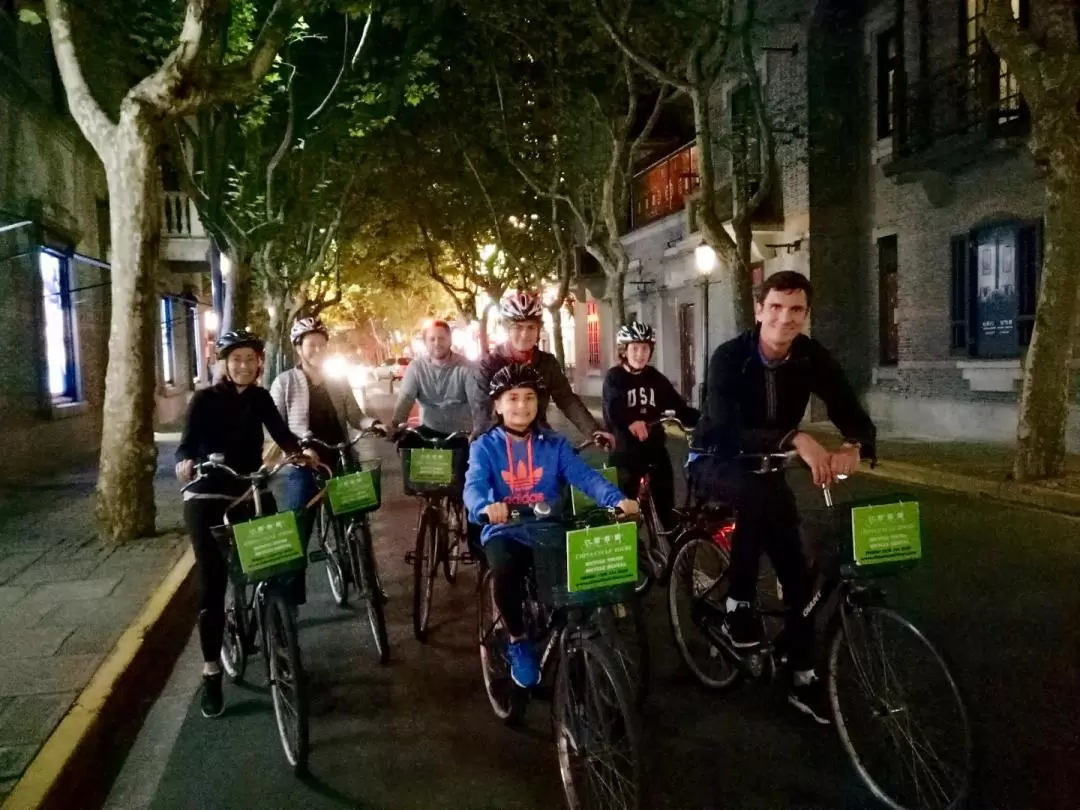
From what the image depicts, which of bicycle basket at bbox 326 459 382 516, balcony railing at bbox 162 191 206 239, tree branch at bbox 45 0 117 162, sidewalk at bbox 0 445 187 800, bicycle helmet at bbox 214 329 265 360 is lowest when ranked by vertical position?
sidewalk at bbox 0 445 187 800

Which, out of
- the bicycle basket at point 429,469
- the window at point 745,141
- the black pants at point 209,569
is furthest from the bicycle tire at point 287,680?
the window at point 745,141

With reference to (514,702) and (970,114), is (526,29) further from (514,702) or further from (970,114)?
(514,702)

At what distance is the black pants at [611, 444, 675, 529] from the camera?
6625mm

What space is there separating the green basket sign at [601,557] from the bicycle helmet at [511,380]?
1017 mm

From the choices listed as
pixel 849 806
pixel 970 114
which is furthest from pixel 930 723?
pixel 970 114

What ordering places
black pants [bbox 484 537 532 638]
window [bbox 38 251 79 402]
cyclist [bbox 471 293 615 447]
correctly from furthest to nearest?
Result: 1. window [bbox 38 251 79 402]
2. cyclist [bbox 471 293 615 447]
3. black pants [bbox 484 537 532 638]

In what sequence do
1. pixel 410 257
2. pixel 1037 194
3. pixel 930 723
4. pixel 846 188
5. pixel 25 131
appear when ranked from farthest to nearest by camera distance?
pixel 410 257, pixel 846 188, pixel 1037 194, pixel 25 131, pixel 930 723

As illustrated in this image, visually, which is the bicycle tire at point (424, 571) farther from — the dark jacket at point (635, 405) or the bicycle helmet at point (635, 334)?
the bicycle helmet at point (635, 334)

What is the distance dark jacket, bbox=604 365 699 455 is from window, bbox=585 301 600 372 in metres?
30.6

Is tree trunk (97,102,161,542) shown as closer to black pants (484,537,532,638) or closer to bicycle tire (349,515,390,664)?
bicycle tire (349,515,390,664)

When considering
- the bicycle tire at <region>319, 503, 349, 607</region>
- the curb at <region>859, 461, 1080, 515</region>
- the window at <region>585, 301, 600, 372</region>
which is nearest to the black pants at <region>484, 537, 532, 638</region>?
the bicycle tire at <region>319, 503, 349, 607</region>

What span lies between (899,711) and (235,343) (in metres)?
3.59

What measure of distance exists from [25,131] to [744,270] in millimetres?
11034

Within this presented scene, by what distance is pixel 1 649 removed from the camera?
18.2ft
